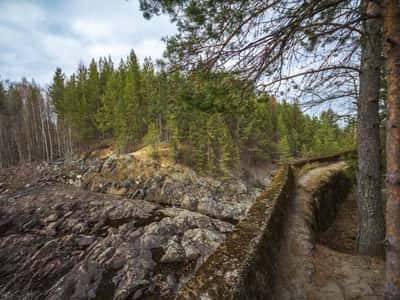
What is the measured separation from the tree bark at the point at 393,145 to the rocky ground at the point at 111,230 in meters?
4.86

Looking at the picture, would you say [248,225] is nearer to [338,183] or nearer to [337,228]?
[337,228]

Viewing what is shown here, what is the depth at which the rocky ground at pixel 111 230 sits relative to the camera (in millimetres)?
5280

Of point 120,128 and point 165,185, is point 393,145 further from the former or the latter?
point 120,128

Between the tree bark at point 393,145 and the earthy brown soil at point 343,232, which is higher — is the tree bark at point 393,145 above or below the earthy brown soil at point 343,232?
above

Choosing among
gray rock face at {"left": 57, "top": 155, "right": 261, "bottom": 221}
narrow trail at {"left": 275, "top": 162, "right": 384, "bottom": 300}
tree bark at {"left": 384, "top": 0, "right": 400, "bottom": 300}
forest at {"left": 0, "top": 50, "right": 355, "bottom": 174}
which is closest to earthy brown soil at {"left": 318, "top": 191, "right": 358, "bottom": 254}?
narrow trail at {"left": 275, "top": 162, "right": 384, "bottom": 300}

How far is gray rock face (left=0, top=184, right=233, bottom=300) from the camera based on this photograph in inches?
202

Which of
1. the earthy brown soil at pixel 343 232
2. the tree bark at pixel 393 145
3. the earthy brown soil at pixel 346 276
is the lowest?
the earthy brown soil at pixel 343 232

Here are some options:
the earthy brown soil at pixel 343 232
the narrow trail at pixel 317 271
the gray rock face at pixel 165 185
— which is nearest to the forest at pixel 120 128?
the gray rock face at pixel 165 185

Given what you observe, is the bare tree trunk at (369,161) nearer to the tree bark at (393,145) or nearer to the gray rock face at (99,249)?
the tree bark at (393,145)

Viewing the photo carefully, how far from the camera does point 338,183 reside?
19.7 ft

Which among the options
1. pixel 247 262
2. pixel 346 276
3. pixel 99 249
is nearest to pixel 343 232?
pixel 346 276

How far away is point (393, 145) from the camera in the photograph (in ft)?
5.29

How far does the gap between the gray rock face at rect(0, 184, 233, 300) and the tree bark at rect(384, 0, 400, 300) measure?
191 inches

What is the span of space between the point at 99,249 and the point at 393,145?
8.05 meters
